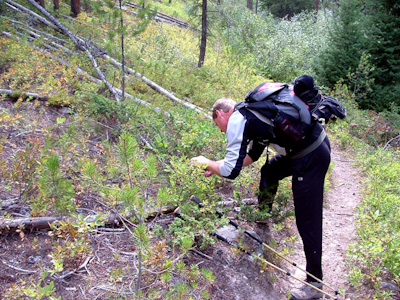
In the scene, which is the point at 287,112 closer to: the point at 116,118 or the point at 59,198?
the point at 59,198

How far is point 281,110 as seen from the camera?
3062 millimetres

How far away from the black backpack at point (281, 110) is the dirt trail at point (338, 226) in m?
1.87

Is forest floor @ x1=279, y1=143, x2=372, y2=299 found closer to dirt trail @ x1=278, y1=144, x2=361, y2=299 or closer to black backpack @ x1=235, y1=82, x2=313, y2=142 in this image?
dirt trail @ x1=278, y1=144, x2=361, y2=299

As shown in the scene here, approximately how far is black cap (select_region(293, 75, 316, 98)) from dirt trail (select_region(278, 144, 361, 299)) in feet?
7.26

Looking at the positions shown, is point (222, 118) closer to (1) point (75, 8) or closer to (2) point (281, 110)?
(2) point (281, 110)

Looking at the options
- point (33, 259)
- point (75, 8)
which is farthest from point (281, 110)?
point (75, 8)

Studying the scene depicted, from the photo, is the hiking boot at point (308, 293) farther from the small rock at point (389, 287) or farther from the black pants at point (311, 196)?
the small rock at point (389, 287)

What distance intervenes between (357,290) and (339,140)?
6.16 metres

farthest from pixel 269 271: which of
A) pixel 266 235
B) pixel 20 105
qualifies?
pixel 20 105

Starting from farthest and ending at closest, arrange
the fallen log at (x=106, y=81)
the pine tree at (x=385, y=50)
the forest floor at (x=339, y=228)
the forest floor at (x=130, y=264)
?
the pine tree at (x=385, y=50) < the fallen log at (x=106, y=81) < the forest floor at (x=339, y=228) < the forest floor at (x=130, y=264)

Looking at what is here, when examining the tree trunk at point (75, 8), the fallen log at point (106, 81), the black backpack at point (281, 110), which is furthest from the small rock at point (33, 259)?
the tree trunk at point (75, 8)

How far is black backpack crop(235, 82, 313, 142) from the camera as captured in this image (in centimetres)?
305

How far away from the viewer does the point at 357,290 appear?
357cm

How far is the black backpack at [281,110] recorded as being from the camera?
10.00ft
